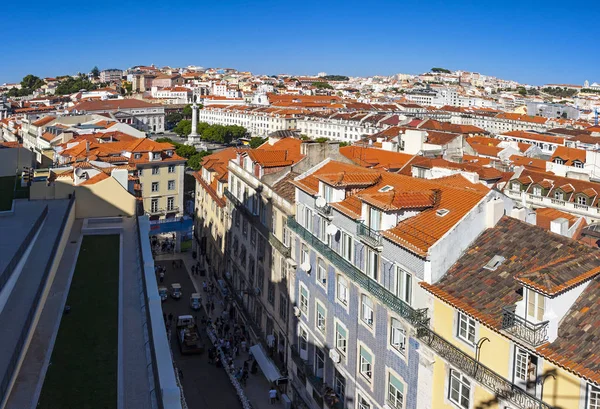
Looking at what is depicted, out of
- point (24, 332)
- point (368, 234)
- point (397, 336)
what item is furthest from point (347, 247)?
point (24, 332)

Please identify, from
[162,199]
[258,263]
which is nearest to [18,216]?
[258,263]

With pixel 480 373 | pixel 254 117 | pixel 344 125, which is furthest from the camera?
pixel 254 117

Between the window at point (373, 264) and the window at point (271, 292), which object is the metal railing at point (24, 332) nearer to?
the window at point (373, 264)

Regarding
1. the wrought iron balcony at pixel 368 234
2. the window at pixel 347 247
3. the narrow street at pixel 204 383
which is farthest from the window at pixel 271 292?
the wrought iron balcony at pixel 368 234

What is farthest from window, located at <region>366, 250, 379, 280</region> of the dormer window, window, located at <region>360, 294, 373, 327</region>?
the dormer window

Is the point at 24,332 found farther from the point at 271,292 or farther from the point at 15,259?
the point at 271,292

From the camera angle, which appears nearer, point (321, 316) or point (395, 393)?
point (395, 393)

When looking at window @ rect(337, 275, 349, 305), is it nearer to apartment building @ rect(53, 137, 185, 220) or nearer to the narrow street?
the narrow street
